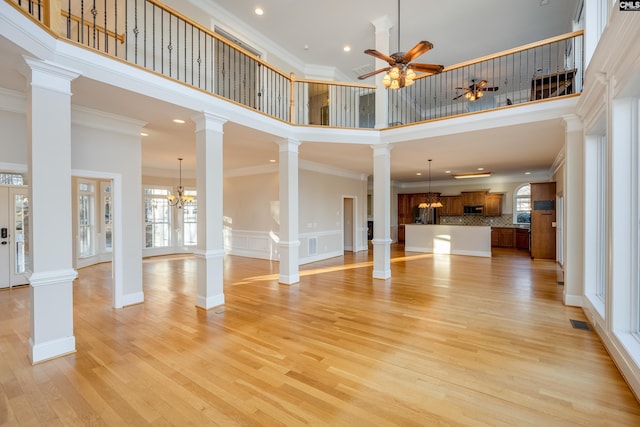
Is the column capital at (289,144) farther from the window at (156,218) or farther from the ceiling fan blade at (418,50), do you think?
the window at (156,218)

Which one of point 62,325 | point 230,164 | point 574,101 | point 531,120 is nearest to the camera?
point 62,325

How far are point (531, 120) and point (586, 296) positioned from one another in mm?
2714

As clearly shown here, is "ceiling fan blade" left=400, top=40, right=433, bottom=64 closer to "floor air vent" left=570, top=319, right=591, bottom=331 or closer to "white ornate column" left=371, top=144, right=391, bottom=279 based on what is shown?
"white ornate column" left=371, top=144, right=391, bottom=279

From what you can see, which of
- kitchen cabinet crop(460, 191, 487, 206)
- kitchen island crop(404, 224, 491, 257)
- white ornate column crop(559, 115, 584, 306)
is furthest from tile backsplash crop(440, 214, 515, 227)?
white ornate column crop(559, 115, 584, 306)

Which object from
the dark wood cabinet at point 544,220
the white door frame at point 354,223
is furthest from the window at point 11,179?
the dark wood cabinet at point 544,220

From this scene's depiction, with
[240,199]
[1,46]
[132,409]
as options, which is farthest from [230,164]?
[132,409]

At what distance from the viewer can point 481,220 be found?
41.0 ft

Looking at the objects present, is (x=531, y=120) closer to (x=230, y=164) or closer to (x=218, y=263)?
(x=218, y=263)

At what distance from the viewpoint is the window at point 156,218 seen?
9.71 meters

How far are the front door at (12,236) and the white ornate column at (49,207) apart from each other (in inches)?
153

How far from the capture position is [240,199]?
30.1ft

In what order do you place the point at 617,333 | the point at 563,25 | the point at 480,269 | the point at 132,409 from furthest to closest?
the point at 480,269 → the point at 563,25 → the point at 617,333 → the point at 132,409

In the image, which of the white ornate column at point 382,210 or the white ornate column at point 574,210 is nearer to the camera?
the white ornate column at point 574,210

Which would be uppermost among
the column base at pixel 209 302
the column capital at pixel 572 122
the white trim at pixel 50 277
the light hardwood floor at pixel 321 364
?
the column capital at pixel 572 122
